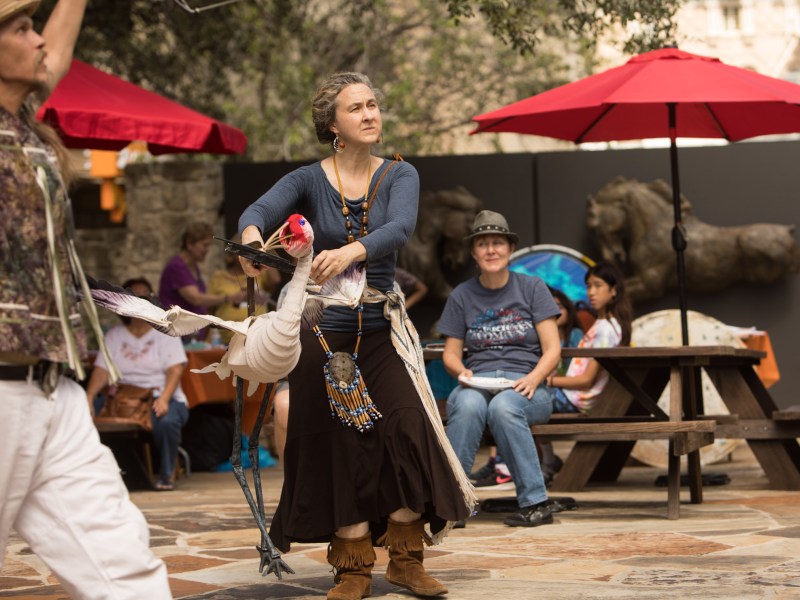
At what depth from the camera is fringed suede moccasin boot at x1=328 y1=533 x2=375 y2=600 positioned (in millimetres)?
4559

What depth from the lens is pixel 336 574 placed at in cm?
464

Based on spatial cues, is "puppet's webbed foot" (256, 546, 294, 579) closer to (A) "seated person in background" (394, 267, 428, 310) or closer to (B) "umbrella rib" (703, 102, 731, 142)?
(B) "umbrella rib" (703, 102, 731, 142)

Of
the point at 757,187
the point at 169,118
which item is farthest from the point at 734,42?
the point at 169,118

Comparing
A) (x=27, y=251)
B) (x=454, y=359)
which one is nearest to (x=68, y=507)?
(x=27, y=251)

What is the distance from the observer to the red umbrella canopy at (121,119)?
873 centimetres

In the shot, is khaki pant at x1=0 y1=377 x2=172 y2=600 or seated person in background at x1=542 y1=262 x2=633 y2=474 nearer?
khaki pant at x1=0 y1=377 x2=172 y2=600

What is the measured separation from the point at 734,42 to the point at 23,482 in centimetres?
5381

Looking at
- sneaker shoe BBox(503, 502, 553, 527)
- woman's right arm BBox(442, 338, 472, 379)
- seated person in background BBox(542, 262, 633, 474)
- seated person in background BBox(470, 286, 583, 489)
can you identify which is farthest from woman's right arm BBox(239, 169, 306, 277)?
seated person in background BBox(470, 286, 583, 489)

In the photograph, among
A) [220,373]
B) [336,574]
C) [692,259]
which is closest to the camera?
[220,373]

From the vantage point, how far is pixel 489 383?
6688 millimetres

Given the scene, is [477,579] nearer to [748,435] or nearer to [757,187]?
[748,435]

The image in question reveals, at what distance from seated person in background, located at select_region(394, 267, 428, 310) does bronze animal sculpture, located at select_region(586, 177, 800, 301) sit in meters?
1.58

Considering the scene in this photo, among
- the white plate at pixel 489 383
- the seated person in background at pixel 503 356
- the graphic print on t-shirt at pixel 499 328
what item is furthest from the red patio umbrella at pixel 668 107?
the white plate at pixel 489 383

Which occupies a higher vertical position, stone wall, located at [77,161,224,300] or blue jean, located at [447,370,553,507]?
stone wall, located at [77,161,224,300]
